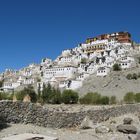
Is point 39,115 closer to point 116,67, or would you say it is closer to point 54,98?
point 54,98

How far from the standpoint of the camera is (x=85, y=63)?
112938mm

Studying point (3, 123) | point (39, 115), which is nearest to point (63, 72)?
point (39, 115)

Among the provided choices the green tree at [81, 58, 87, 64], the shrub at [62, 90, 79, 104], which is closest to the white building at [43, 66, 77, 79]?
the green tree at [81, 58, 87, 64]

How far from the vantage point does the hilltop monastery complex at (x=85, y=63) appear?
3853 inches

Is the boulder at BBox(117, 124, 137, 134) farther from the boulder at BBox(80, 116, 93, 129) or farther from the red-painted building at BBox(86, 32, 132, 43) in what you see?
the red-painted building at BBox(86, 32, 132, 43)

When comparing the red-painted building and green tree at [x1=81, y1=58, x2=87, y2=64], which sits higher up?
the red-painted building

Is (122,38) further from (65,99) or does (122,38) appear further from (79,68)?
(65,99)

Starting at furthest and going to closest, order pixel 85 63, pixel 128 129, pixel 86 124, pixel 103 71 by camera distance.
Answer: pixel 85 63 < pixel 103 71 < pixel 86 124 < pixel 128 129

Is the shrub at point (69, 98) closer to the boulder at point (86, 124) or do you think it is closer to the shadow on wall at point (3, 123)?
the boulder at point (86, 124)

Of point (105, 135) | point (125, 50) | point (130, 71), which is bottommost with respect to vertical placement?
point (105, 135)

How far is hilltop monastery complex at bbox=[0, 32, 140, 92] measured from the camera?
321 feet

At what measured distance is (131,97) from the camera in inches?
2410

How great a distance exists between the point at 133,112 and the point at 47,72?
3117 inches

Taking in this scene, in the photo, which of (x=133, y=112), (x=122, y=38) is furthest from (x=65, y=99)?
(x=122, y=38)
